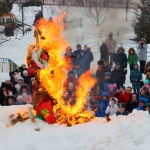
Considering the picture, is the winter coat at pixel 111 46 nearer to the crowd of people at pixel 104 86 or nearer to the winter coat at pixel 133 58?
the crowd of people at pixel 104 86

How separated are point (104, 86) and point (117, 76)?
3.19 ft

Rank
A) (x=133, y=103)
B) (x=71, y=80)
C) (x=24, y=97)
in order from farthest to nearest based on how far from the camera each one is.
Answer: (x=71, y=80) < (x=24, y=97) < (x=133, y=103)

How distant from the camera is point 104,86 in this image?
1105 centimetres

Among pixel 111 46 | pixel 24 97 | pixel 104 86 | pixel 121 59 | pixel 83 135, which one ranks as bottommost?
pixel 83 135

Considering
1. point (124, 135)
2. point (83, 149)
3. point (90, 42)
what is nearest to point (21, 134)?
point (83, 149)

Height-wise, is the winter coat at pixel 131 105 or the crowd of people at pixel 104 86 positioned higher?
the crowd of people at pixel 104 86

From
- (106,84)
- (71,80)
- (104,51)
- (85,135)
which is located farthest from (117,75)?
(85,135)

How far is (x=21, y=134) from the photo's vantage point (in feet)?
25.7

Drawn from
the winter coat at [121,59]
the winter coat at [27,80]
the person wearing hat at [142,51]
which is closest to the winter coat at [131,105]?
the winter coat at [121,59]

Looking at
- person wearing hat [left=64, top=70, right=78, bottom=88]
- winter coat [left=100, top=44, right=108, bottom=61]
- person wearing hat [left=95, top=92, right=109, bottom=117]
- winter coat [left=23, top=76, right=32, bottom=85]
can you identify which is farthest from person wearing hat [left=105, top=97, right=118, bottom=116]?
winter coat [left=100, top=44, right=108, bottom=61]

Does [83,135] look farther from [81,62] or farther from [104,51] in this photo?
[104,51]

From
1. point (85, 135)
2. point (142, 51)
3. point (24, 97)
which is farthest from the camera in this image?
point (142, 51)

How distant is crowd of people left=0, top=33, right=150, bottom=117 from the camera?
30.8 feet

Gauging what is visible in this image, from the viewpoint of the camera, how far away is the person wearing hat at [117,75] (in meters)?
11.8
